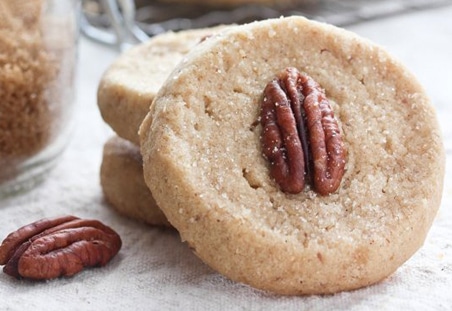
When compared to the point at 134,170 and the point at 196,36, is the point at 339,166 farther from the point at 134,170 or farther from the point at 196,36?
the point at 196,36

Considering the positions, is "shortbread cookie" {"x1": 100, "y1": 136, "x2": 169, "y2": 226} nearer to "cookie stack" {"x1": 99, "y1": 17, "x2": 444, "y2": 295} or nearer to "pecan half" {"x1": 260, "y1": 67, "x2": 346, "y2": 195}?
"cookie stack" {"x1": 99, "y1": 17, "x2": 444, "y2": 295}

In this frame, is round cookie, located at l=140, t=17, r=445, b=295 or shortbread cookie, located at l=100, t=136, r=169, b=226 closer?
round cookie, located at l=140, t=17, r=445, b=295

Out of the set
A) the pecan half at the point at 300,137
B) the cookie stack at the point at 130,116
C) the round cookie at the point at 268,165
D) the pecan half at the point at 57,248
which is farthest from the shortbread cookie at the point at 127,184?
the pecan half at the point at 300,137

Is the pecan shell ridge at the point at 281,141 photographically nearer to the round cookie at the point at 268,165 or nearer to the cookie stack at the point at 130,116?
the round cookie at the point at 268,165

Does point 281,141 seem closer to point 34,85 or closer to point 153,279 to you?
point 153,279

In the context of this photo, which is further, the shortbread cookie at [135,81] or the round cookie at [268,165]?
the shortbread cookie at [135,81]

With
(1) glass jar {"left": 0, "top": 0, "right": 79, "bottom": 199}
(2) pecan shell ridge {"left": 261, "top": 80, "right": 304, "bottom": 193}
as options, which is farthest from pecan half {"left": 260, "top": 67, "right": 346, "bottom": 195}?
(1) glass jar {"left": 0, "top": 0, "right": 79, "bottom": 199}

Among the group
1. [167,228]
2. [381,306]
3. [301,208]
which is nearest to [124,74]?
[167,228]
